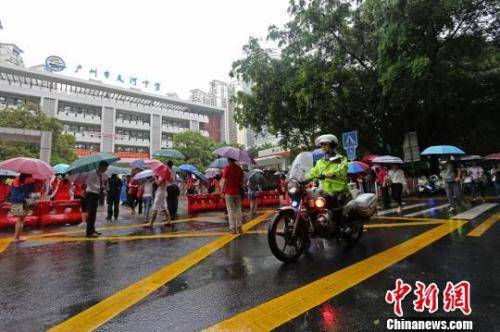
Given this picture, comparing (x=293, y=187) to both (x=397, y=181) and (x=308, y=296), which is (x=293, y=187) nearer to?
(x=308, y=296)

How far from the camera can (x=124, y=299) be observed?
10.6 ft

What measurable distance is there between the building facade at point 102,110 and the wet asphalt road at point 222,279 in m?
44.9

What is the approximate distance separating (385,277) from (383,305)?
771 mm

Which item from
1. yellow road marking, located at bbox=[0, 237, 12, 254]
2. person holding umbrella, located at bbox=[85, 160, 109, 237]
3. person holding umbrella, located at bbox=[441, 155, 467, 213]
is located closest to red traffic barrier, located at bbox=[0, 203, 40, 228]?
yellow road marking, located at bbox=[0, 237, 12, 254]

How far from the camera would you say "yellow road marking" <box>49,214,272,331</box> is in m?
2.69

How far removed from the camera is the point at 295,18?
16031 mm

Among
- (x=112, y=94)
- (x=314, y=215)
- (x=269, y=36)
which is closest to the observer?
(x=314, y=215)

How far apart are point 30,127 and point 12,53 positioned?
144 feet

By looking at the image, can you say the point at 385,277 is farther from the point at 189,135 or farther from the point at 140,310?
the point at 189,135

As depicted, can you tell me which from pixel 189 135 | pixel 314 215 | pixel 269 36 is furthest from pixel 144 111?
pixel 314 215

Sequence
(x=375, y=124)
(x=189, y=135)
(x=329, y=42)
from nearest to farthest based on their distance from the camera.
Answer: (x=329, y=42), (x=375, y=124), (x=189, y=135)

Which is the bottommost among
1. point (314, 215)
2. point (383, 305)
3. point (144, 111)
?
point (383, 305)
